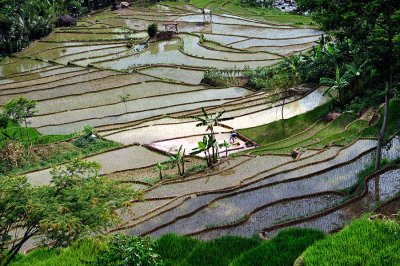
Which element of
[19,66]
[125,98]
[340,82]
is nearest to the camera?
[340,82]

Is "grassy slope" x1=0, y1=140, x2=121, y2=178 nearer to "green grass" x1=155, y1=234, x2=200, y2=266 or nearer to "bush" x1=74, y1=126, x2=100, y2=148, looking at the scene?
"bush" x1=74, y1=126, x2=100, y2=148

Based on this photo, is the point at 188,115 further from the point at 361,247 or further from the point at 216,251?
the point at 361,247

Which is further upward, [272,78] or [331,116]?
[272,78]

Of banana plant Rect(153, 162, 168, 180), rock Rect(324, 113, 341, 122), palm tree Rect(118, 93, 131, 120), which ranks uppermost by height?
rock Rect(324, 113, 341, 122)

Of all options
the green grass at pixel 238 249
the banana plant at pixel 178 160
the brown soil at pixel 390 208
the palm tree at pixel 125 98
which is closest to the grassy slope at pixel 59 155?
the banana plant at pixel 178 160

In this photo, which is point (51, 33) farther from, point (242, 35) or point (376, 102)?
point (376, 102)

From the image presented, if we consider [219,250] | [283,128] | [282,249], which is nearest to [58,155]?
[283,128]

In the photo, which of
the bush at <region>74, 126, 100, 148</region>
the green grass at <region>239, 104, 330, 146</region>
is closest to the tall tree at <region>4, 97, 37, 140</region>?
the bush at <region>74, 126, 100, 148</region>
